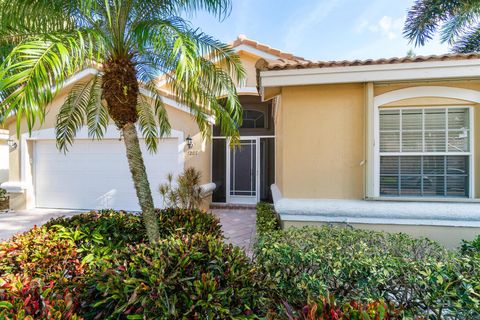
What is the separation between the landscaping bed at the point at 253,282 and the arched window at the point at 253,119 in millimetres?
9738

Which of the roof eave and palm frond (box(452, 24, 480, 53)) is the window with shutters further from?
palm frond (box(452, 24, 480, 53))

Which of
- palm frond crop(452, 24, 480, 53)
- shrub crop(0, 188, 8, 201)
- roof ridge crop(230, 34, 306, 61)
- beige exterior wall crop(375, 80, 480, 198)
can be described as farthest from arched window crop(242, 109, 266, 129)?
shrub crop(0, 188, 8, 201)

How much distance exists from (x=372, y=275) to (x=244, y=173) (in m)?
9.57

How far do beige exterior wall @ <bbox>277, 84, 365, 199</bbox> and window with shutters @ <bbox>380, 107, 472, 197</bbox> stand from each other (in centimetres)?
69

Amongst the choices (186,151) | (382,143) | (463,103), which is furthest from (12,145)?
(463,103)

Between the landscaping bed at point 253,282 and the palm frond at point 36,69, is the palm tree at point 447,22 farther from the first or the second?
the palm frond at point 36,69

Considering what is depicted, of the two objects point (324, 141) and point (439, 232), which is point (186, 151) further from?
point (439, 232)

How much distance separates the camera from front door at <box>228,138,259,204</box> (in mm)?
12266

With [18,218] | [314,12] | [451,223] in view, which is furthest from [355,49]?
[18,218]

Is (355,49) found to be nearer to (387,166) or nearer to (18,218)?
(387,166)

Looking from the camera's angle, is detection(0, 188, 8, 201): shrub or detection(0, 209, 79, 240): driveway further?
detection(0, 188, 8, 201): shrub

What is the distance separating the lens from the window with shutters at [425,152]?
565 centimetres

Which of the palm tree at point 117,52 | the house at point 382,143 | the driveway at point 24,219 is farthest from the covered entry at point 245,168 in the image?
the driveway at point 24,219

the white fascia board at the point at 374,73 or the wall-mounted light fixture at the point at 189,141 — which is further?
the wall-mounted light fixture at the point at 189,141
